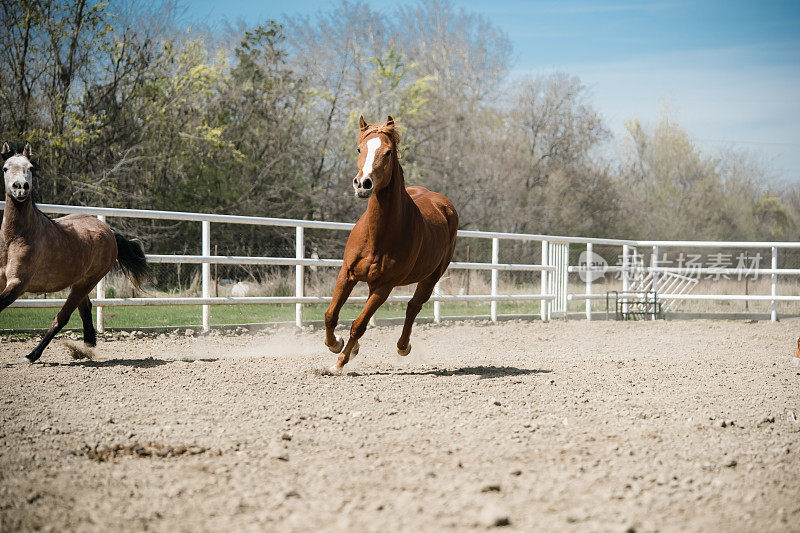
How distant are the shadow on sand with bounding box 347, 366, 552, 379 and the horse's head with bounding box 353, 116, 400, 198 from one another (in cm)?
147

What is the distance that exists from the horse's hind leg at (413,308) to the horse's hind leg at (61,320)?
2789 mm

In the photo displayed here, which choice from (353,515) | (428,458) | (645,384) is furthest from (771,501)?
(645,384)

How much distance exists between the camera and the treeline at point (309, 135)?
1516cm

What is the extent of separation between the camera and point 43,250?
570 cm

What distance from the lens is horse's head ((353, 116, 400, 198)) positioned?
488 centimetres

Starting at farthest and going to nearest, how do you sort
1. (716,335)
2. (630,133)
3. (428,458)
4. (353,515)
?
1. (630,133)
2. (716,335)
3. (428,458)
4. (353,515)

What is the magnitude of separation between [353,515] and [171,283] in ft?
30.2

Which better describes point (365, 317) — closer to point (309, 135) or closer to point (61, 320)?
point (61, 320)

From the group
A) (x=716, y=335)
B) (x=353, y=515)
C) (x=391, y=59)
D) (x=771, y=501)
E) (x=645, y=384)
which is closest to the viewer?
(x=353, y=515)

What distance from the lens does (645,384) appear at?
535cm

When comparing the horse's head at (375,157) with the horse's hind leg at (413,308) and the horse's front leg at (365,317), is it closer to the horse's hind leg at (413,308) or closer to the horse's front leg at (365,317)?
the horse's front leg at (365,317)

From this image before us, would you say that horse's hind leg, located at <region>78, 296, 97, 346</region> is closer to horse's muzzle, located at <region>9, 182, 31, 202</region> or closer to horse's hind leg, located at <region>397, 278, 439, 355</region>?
horse's muzzle, located at <region>9, 182, 31, 202</region>

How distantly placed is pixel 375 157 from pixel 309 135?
672 inches

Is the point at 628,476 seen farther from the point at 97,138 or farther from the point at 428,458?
the point at 97,138
